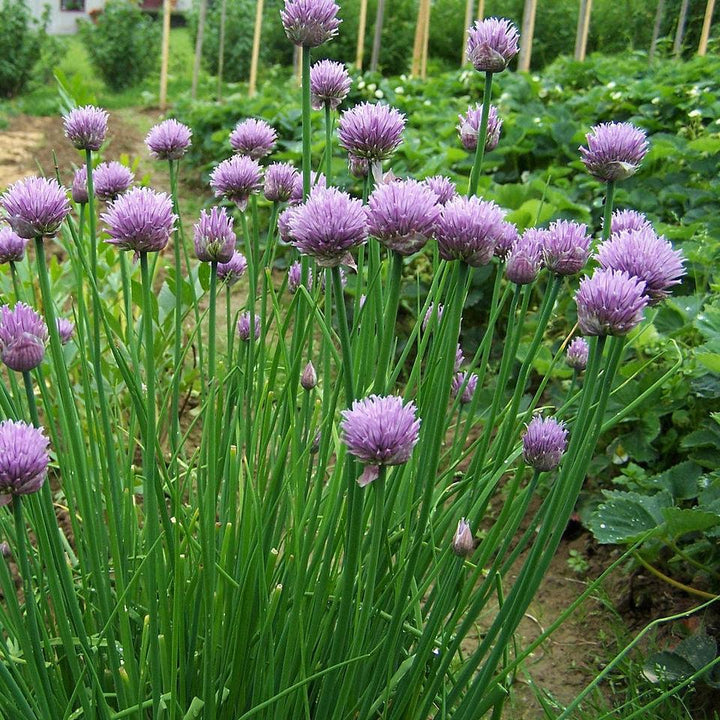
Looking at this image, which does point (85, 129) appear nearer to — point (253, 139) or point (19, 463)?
point (253, 139)

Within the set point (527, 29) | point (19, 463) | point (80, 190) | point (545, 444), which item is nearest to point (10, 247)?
point (80, 190)

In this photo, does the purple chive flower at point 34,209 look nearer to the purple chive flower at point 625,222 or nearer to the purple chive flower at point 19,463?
the purple chive flower at point 19,463

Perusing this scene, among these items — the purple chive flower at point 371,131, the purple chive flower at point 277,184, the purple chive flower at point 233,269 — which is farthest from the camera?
the purple chive flower at point 233,269

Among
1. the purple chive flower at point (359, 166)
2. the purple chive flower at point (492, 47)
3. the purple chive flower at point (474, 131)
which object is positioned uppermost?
the purple chive flower at point (492, 47)

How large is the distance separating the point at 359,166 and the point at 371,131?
0.11m

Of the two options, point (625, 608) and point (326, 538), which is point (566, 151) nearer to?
point (625, 608)

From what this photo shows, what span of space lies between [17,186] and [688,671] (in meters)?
1.33

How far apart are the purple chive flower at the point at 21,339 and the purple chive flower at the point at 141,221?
12cm

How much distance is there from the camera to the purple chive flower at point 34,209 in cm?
92

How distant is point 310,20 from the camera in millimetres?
959

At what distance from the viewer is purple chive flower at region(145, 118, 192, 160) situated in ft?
4.02

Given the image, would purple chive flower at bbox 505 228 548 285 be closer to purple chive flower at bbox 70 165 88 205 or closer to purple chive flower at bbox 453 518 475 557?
purple chive flower at bbox 453 518 475 557

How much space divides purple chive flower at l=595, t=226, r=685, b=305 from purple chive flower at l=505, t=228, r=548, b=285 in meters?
0.14

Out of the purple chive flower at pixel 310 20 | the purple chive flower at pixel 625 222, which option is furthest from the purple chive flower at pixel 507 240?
the purple chive flower at pixel 310 20
